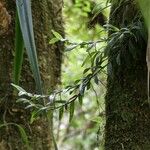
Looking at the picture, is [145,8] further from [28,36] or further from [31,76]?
[31,76]

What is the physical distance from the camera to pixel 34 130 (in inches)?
85.0

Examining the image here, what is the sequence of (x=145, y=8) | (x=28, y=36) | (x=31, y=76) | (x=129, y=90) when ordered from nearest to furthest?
(x=145, y=8) < (x=28, y=36) < (x=129, y=90) < (x=31, y=76)

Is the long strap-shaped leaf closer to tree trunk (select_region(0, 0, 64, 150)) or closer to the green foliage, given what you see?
the green foliage

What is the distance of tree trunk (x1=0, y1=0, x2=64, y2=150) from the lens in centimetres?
206

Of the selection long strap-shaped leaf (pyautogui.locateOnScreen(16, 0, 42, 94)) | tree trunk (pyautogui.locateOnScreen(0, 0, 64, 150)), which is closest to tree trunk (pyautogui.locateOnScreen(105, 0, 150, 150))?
long strap-shaped leaf (pyautogui.locateOnScreen(16, 0, 42, 94))

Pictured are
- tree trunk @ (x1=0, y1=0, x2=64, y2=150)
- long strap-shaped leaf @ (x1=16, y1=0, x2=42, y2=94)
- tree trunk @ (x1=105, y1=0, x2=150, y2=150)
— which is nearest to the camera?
long strap-shaped leaf @ (x1=16, y1=0, x2=42, y2=94)

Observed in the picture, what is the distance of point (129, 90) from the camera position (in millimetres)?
1223

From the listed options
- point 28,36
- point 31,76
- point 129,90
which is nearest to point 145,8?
point 28,36

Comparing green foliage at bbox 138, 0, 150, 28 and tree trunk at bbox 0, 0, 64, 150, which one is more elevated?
green foliage at bbox 138, 0, 150, 28

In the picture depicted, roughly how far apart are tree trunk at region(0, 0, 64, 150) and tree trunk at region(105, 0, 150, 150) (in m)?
0.82

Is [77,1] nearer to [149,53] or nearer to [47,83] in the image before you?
[47,83]

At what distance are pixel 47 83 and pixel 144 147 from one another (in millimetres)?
1227

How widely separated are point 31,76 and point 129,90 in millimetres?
1051

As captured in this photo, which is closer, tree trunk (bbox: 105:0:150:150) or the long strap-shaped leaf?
the long strap-shaped leaf
